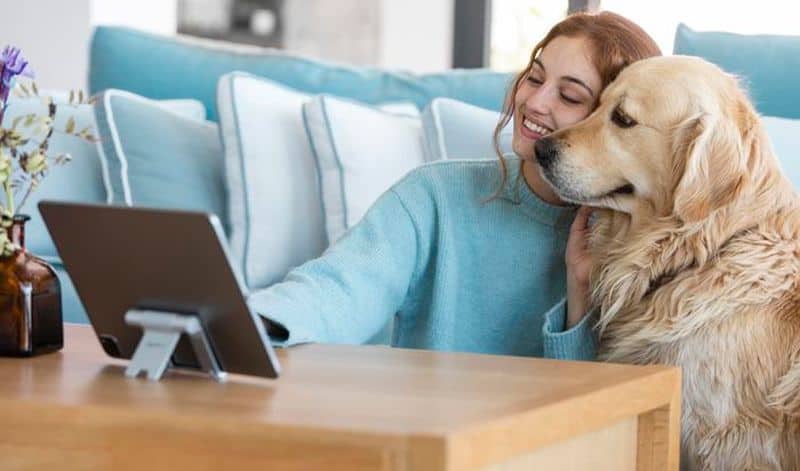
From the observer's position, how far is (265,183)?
262 centimetres

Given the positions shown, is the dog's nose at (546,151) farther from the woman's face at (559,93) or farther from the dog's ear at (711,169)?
the dog's ear at (711,169)

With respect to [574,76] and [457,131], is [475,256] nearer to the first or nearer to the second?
[574,76]

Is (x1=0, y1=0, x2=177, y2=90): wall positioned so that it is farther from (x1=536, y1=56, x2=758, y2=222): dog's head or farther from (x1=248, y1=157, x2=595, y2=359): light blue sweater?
(x1=536, y1=56, x2=758, y2=222): dog's head

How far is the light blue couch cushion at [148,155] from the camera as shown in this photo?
264cm

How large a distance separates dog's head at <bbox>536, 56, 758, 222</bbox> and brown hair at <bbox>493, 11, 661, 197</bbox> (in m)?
0.08

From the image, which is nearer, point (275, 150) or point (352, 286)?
point (352, 286)

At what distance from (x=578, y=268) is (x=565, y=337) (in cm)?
13

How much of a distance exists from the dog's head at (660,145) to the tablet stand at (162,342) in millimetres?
699

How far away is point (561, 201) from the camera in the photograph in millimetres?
1950

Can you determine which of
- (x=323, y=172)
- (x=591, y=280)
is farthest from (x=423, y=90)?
(x=591, y=280)

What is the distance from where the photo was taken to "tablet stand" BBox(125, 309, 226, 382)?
122cm

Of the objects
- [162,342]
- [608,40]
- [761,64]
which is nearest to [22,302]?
[162,342]

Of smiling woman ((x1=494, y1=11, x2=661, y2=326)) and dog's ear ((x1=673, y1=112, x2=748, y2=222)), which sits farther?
smiling woman ((x1=494, y1=11, x2=661, y2=326))

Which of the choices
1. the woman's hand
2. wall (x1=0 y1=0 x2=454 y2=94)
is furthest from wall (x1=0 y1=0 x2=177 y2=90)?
the woman's hand
